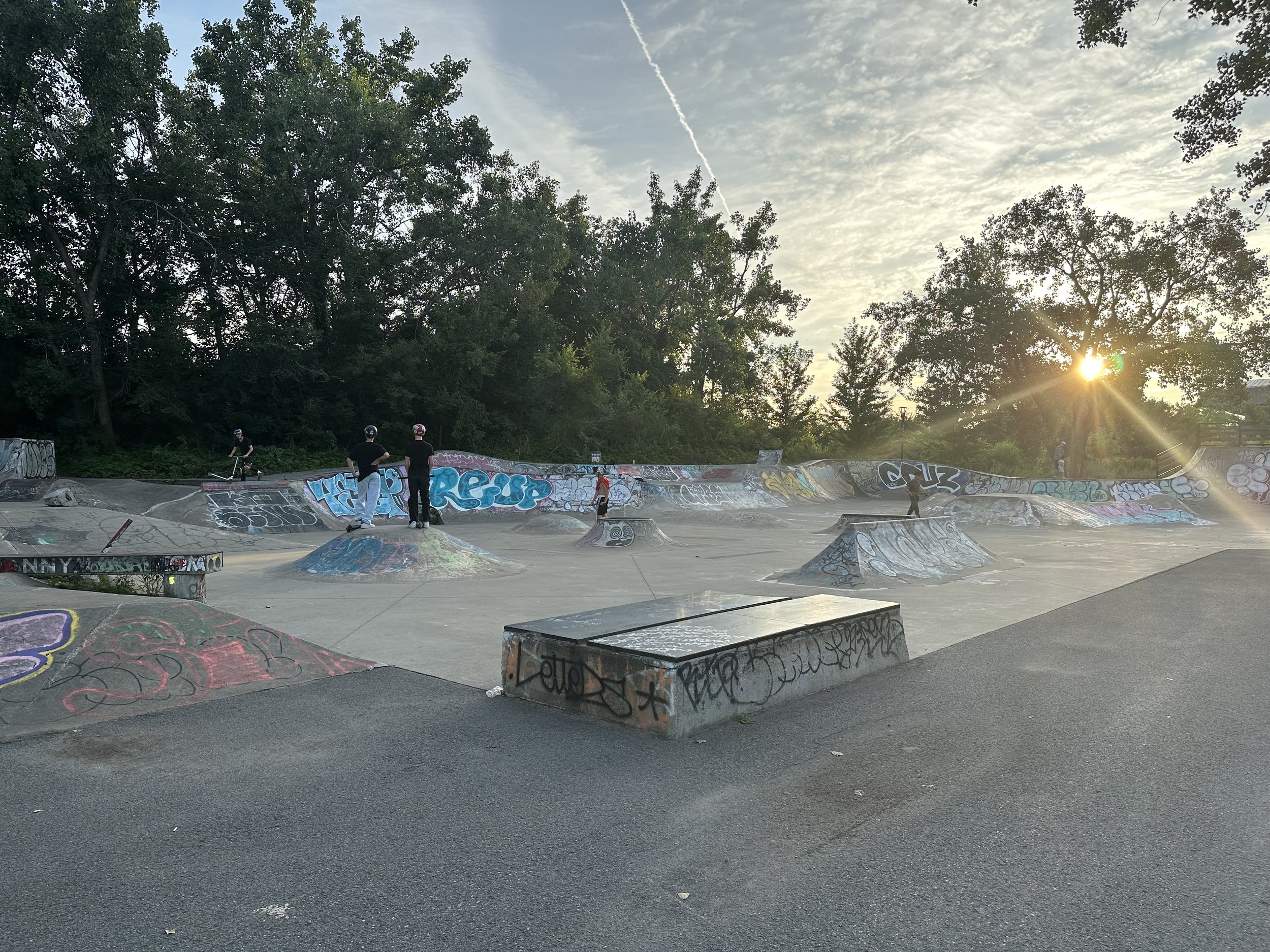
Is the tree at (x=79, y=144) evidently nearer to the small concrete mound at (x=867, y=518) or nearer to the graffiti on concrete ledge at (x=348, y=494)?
the graffiti on concrete ledge at (x=348, y=494)

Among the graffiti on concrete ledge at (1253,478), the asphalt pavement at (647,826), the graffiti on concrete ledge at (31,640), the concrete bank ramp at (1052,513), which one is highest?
the graffiti on concrete ledge at (1253,478)

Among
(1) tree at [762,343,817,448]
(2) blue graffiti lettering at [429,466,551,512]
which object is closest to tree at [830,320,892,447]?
(1) tree at [762,343,817,448]

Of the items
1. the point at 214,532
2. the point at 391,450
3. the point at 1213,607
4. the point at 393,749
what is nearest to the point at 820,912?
the point at 393,749

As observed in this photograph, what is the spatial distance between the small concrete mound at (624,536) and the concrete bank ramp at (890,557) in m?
4.31

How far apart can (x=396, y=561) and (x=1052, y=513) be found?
16.7 metres

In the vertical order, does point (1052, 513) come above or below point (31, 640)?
above

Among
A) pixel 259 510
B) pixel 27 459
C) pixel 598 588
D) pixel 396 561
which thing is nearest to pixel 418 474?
pixel 396 561

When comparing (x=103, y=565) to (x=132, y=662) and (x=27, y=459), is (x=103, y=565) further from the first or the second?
(x=27, y=459)

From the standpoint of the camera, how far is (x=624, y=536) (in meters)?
15.0

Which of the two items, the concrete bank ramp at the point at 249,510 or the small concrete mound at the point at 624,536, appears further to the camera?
the concrete bank ramp at the point at 249,510

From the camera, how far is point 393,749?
393cm

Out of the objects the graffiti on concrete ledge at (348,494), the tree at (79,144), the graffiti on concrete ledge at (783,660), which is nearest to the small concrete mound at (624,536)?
the graffiti on concrete ledge at (348,494)

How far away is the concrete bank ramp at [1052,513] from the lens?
1977 centimetres

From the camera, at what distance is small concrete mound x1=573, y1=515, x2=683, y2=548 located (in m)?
14.7
